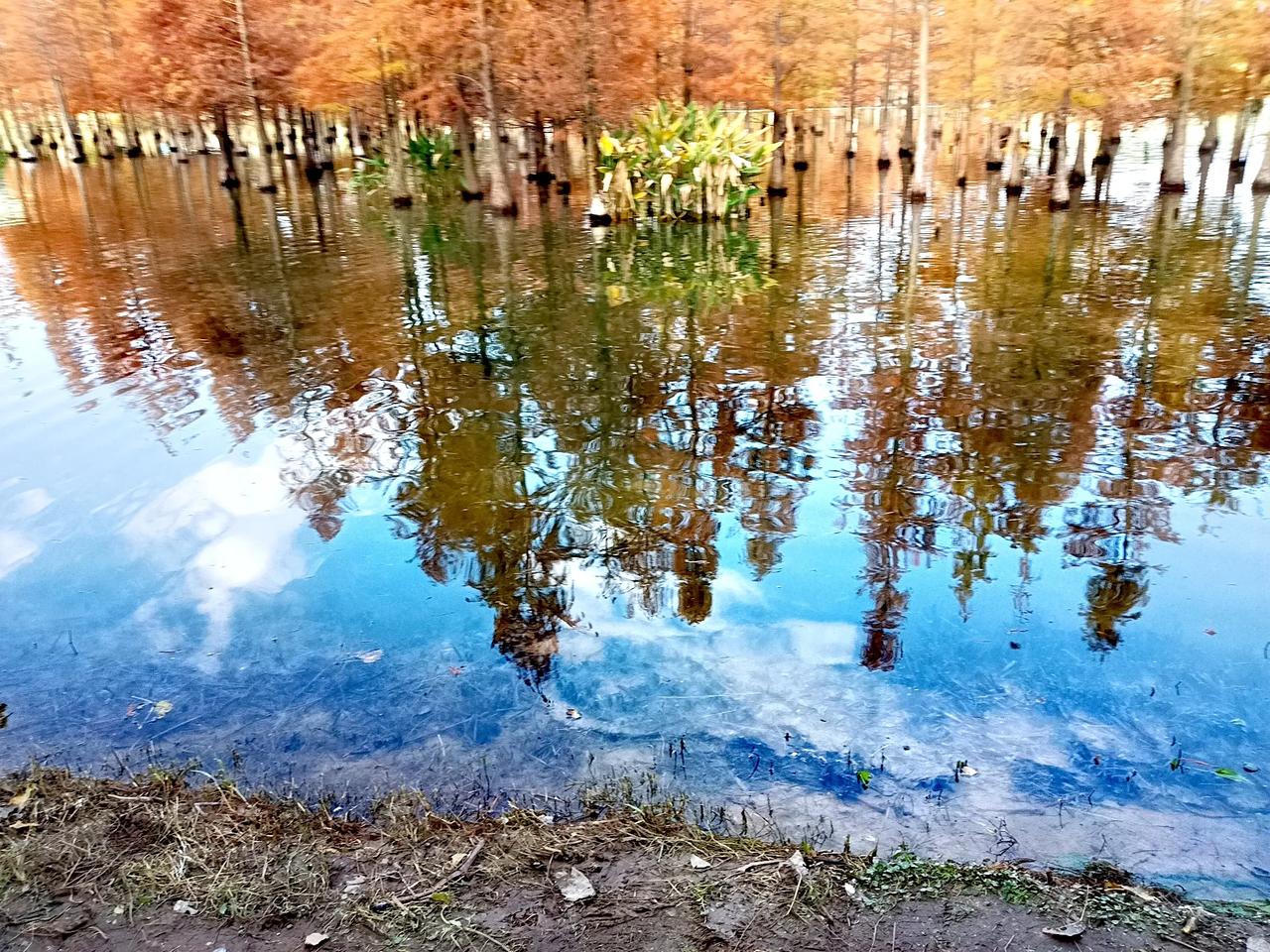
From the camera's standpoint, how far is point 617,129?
99.2 ft

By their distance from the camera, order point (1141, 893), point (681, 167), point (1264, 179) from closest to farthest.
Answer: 1. point (1141, 893)
2. point (681, 167)
3. point (1264, 179)

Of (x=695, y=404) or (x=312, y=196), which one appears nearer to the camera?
(x=695, y=404)

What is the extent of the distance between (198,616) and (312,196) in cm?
3362

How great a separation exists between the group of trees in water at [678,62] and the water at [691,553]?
1480 cm

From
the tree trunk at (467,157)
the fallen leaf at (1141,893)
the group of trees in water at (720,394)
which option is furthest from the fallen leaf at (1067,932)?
the tree trunk at (467,157)

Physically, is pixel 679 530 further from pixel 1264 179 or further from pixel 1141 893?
pixel 1264 179

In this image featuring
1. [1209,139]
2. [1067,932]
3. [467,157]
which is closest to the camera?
[1067,932]

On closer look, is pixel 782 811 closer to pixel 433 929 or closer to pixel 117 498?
pixel 433 929

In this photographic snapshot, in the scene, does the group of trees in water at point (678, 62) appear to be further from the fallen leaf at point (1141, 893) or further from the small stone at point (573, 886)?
the fallen leaf at point (1141, 893)

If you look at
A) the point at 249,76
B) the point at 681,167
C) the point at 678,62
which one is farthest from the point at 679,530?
the point at 678,62

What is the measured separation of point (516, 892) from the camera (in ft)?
12.3

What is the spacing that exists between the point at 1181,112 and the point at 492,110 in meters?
20.5

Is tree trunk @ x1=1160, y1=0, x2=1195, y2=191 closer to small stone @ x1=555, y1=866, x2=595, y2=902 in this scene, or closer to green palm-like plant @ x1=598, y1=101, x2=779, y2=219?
green palm-like plant @ x1=598, y1=101, x2=779, y2=219

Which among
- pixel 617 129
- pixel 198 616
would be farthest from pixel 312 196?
pixel 198 616
